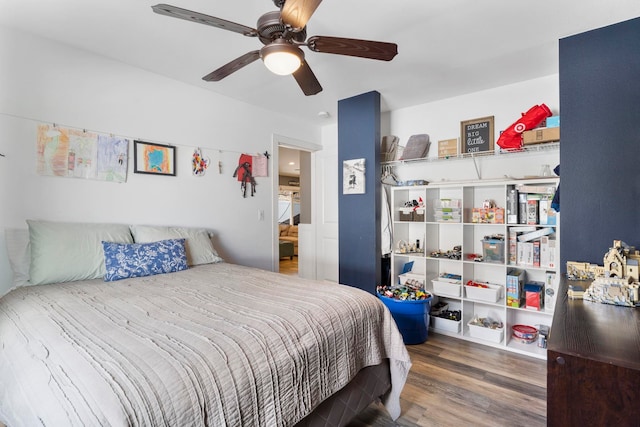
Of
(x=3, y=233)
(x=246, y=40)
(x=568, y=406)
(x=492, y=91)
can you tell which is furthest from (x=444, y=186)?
(x=3, y=233)

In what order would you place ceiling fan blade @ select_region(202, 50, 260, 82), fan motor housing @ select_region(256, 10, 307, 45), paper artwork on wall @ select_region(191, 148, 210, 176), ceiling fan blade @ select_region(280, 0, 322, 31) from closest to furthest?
ceiling fan blade @ select_region(280, 0, 322, 31) < fan motor housing @ select_region(256, 10, 307, 45) < ceiling fan blade @ select_region(202, 50, 260, 82) < paper artwork on wall @ select_region(191, 148, 210, 176)

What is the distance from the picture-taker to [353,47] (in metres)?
1.61

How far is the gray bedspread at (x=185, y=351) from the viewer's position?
0.79m

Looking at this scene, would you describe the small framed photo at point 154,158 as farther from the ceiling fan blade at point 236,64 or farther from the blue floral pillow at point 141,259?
the ceiling fan blade at point 236,64

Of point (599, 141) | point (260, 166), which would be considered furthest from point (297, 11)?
point (260, 166)

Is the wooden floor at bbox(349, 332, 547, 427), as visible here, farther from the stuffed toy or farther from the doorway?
the doorway

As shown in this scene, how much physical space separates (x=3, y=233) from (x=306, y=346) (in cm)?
218

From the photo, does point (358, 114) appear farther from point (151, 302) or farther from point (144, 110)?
point (151, 302)

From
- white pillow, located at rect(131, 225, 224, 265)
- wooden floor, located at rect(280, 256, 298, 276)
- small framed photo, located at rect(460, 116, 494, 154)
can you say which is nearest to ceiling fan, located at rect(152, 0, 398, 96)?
white pillow, located at rect(131, 225, 224, 265)

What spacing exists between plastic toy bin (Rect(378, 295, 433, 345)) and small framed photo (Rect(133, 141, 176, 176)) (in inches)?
95.1

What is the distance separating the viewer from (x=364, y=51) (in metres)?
1.65

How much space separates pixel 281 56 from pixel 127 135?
5.65 feet

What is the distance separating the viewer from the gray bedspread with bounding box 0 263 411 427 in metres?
0.79

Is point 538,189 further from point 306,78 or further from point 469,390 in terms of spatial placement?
point 306,78
